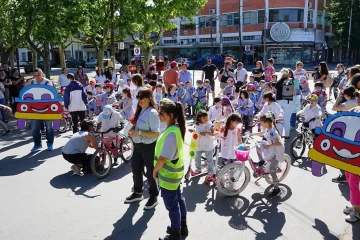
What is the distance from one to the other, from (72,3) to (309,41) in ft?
112

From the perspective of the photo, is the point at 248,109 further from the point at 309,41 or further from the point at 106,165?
the point at 309,41

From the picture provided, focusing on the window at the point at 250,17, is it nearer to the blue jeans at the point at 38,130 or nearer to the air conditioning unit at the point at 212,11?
the air conditioning unit at the point at 212,11

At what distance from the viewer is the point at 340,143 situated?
4.55m

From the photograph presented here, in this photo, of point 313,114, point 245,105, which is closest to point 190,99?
point 245,105

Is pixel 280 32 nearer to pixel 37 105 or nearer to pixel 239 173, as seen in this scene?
pixel 37 105

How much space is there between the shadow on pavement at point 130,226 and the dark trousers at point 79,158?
70.6 inches

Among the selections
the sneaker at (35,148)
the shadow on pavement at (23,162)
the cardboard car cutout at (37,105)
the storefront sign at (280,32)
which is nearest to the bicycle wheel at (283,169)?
the shadow on pavement at (23,162)

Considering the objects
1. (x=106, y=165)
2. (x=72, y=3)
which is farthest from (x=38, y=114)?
(x=72, y=3)

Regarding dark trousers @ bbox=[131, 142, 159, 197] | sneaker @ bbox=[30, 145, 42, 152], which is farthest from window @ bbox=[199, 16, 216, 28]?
dark trousers @ bbox=[131, 142, 159, 197]

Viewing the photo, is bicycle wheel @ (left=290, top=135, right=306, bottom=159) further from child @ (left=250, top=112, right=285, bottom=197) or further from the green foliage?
the green foliage

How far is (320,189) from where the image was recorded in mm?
5957

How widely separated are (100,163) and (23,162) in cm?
209

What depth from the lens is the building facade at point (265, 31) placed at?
137ft

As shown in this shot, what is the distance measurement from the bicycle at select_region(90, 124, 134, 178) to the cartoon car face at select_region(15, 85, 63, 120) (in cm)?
168
